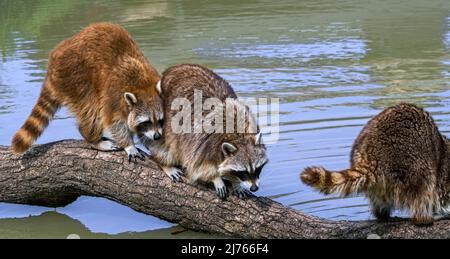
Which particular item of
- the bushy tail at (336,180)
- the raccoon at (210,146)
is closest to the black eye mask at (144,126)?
the raccoon at (210,146)

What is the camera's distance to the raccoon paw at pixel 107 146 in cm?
654

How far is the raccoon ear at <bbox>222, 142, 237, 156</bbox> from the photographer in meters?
5.82

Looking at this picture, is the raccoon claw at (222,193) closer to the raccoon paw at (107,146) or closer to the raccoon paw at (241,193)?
the raccoon paw at (241,193)

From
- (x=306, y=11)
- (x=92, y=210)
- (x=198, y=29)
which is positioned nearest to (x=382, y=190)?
(x=92, y=210)

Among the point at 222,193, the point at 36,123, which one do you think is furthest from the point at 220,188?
the point at 36,123

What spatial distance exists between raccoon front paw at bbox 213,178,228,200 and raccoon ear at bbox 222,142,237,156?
23 cm

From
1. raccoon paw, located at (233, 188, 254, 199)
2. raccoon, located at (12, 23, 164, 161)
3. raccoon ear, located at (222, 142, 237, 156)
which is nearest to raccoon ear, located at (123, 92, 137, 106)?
raccoon, located at (12, 23, 164, 161)

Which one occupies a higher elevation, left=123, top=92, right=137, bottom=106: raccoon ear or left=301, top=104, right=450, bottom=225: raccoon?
left=123, top=92, right=137, bottom=106: raccoon ear

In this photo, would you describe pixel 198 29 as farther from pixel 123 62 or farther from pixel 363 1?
pixel 123 62

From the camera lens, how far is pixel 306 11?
16219mm

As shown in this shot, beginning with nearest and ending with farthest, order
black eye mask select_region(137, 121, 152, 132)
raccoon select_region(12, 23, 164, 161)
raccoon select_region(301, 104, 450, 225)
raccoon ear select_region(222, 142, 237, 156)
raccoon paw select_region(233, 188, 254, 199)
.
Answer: raccoon select_region(301, 104, 450, 225)
raccoon ear select_region(222, 142, 237, 156)
raccoon paw select_region(233, 188, 254, 199)
black eye mask select_region(137, 121, 152, 132)
raccoon select_region(12, 23, 164, 161)

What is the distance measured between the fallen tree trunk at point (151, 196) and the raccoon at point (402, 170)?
18cm

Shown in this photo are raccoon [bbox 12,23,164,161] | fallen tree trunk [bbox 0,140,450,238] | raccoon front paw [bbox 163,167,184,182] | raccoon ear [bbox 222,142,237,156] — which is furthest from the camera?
raccoon [bbox 12,23,164,161]

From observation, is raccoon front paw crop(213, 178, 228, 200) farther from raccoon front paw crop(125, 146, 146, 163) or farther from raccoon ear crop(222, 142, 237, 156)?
raccoon front paw crop(125, 146, 146, 163)
